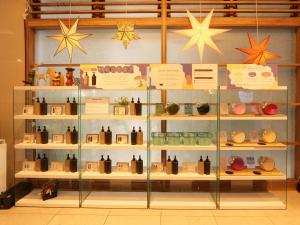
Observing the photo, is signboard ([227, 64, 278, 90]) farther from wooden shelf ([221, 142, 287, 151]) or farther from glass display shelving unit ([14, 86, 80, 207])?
glass display shelving unit ([14, 86, 80, 207])

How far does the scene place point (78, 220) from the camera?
3.66 metres

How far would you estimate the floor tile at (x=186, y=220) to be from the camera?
357 cm

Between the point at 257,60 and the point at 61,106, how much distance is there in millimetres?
2596

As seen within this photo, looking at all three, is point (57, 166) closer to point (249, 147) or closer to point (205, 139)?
point (205, 139)

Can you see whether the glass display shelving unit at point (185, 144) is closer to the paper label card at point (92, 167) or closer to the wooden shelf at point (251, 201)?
the wooden shelf at point (251, 201)

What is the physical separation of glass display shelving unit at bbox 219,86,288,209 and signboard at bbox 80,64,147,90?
3.42 ft

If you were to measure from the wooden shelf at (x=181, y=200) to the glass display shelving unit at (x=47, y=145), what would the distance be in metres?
1.00

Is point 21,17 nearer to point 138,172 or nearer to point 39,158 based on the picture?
point 39,158

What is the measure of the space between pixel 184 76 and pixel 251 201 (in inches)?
69.9

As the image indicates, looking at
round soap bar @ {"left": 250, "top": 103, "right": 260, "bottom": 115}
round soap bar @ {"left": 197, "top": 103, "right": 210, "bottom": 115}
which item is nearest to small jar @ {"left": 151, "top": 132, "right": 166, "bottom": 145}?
round soap bar @ {"left": 197, "top": 103, "right": 210, "bottom": 115}

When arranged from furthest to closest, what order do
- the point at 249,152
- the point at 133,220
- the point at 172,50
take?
the point at 172,50
the point at 249,152
the point at 133,220

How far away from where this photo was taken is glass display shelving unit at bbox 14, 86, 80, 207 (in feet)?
13.6

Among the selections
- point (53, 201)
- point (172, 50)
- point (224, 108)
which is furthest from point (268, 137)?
point (53, 201)

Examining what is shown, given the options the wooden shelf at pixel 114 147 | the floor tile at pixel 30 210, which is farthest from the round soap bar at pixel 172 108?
the floor tile at pixel 30 210
